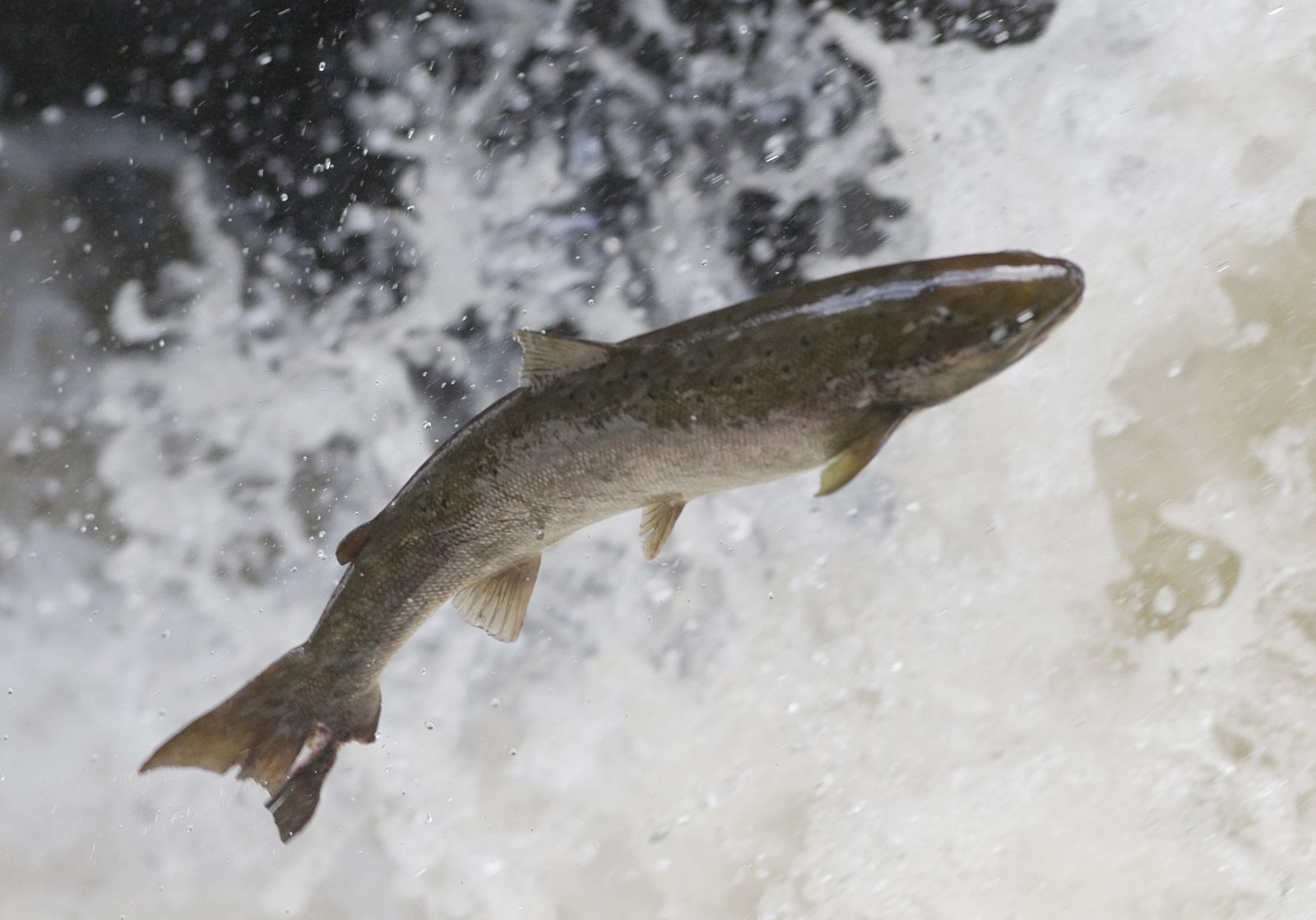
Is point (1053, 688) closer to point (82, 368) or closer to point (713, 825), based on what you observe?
point (713, 825)

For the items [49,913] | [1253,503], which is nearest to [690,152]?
[1253,503]

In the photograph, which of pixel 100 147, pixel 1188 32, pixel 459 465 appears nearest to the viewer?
pixel 459 465

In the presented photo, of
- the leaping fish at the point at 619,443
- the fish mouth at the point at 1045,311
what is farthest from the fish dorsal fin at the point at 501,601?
the fish mouth at the point at 1045,311

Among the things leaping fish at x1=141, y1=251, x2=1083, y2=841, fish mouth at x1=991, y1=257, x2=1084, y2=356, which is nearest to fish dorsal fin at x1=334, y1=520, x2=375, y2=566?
leaping fish at x1=141, y1=251, x2=1083, y2=841

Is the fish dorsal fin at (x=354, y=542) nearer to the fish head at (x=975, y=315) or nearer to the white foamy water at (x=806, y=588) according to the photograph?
the fish head at (x=975, y=315)

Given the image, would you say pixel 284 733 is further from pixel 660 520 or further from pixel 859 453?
pixel 859 453

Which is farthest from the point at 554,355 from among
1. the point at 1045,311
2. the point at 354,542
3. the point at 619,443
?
the point at 1045,311

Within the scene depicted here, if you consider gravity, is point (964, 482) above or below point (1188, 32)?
below
